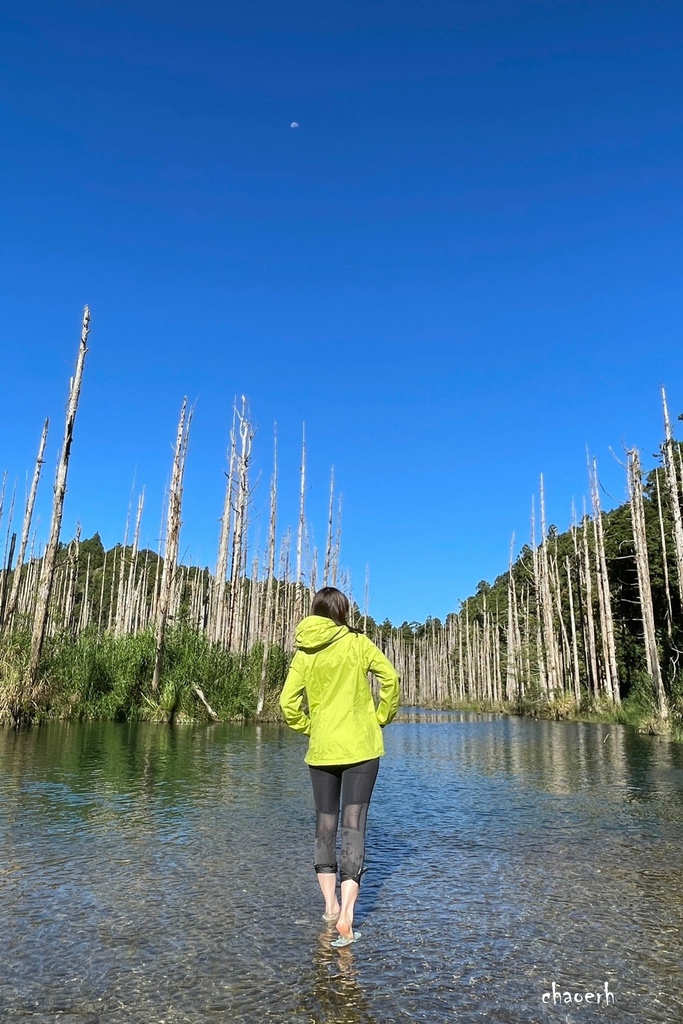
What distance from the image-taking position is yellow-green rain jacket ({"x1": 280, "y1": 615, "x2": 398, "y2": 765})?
152 inches

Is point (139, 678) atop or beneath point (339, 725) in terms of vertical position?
atop

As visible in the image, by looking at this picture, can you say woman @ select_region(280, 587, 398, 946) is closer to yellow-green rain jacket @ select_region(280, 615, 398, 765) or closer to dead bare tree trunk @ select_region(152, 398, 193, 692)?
yellow-green rain jacket @ select_region(280, 615, 398, 765)

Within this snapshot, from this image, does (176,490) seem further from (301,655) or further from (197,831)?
(301,655)

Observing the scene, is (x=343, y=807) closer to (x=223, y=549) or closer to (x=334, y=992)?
(x=334, y=992)

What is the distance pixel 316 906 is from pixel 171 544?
65.0 ft

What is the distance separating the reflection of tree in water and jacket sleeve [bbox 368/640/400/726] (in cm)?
116

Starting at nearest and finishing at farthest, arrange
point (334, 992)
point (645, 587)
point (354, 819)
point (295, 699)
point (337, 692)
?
point (334, 992) < point (354, 819) < point (337, 692) < point (295, 699) < point (645, 587)

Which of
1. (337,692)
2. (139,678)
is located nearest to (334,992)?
(337,692)

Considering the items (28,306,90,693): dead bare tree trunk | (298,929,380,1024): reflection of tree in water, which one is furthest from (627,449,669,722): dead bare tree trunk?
(298,929,380,1024): reflection of tree in water

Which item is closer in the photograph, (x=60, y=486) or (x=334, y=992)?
(x=334, y=992)

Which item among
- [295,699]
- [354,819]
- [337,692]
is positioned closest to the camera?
[354,819]

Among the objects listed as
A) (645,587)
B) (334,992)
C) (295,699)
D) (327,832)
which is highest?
(645,587)

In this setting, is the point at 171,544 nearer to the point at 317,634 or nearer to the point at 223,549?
the point at 223,549

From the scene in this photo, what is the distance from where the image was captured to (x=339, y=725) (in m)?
3.88
